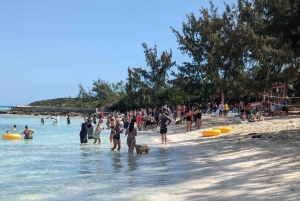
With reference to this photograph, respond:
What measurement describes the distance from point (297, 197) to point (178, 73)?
3689cm

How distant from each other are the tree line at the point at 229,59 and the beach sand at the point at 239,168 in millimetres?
4317

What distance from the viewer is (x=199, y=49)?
40750 mm

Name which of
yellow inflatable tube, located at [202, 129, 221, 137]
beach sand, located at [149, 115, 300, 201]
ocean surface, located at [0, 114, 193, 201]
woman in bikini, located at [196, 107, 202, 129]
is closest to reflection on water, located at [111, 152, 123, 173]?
ocean surface, located at [0, 114, 193, 201]

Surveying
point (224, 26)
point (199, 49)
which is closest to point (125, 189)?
point (224, 26)

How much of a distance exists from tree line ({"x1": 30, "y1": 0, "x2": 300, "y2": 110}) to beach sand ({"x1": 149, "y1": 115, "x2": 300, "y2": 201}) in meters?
4.32

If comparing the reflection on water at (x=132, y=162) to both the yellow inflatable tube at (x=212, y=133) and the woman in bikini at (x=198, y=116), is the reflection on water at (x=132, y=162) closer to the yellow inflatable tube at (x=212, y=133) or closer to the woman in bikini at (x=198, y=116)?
the yellow inflatable tube at (x=212, y=133)

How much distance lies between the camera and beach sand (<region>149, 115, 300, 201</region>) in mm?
7387

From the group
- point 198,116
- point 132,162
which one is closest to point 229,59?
point 198,116

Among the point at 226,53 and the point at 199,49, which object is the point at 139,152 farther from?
the point at 199,49

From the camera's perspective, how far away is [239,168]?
1012cm

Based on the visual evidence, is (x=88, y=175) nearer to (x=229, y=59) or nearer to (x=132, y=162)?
(x=132, y=162)

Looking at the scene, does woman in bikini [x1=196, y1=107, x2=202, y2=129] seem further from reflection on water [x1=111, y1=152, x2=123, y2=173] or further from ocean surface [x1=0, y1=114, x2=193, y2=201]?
reflection on water [x1=111, y1=152, x2=123, y2=173]

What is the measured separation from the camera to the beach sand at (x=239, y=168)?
739 centimetres

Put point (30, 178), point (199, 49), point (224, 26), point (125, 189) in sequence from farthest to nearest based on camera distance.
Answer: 1. point (199, 49)
2. point (224, 26)
3. point (30, 178)
4. point (125, 189)
